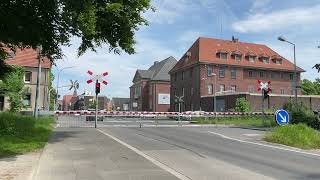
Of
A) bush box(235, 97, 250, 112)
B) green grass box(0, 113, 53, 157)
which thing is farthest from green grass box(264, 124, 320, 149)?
bush box(235, 97, 250, 112)

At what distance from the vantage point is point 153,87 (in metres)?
122

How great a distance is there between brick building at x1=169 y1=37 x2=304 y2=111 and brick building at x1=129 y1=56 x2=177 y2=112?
2214 centimetres

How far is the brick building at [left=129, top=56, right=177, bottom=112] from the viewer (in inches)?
4717

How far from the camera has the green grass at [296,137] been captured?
835 inches

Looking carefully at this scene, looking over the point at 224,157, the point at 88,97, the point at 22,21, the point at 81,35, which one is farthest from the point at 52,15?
the point at 88,97

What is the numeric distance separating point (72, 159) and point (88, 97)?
16091cm

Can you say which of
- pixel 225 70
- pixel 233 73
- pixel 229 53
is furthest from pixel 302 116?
pixel 229 53

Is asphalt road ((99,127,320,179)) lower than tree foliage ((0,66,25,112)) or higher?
lower

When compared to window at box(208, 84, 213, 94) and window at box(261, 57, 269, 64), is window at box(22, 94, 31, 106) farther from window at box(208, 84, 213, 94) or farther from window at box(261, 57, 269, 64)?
window at box(261, 57, 269, 64)

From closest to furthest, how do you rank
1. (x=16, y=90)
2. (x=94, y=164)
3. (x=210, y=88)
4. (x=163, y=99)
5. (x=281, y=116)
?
1. (x=94, y=164)
2. (x=281, y=116)
3. (x=16, y=90)
4. (x=210, y=88)
5. (x=163, y=99)

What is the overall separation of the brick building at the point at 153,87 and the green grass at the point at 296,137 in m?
93.8

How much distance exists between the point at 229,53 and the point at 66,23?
7324cm

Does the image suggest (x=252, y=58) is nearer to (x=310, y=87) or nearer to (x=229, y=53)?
(x=229, y=53)

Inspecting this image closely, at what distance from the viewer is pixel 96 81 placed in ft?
115
